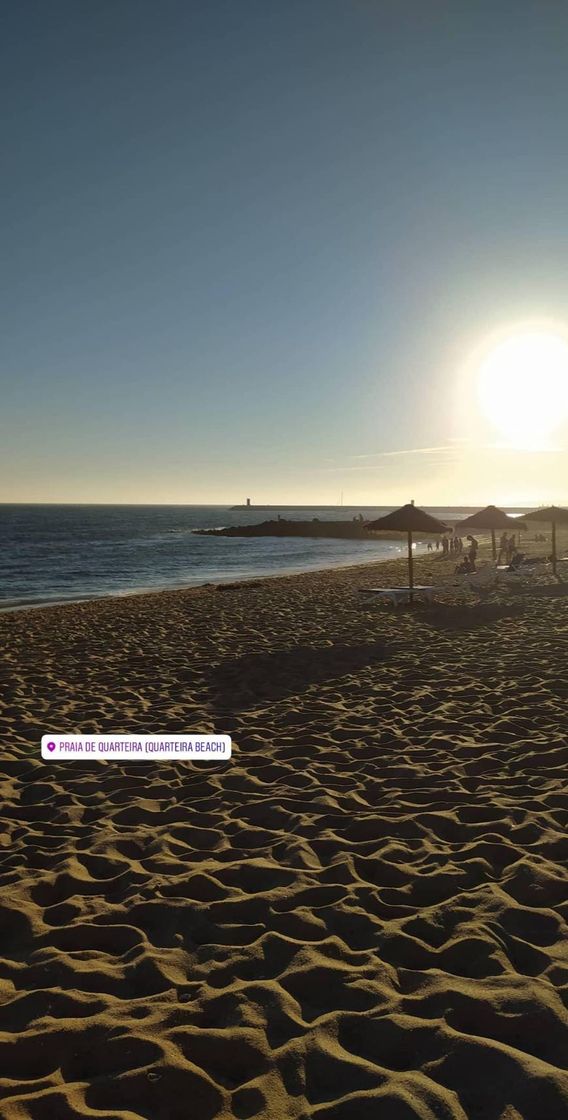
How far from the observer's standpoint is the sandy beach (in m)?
2.27

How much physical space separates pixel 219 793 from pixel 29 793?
1419 mm

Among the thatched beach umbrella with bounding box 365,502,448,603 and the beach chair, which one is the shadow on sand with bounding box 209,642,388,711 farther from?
the thatched beach umbrella with bounding box 365,502,448,603

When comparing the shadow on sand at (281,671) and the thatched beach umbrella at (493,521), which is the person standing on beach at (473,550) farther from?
the shadow on sand at (281,671)

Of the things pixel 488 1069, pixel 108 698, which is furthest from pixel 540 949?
pixel 108 698

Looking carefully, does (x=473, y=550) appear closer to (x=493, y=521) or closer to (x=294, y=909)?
(x=493, y=521)

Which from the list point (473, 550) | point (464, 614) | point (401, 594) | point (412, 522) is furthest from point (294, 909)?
point (473, 550)

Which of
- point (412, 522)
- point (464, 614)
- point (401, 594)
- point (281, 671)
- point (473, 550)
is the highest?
point (412, 522)

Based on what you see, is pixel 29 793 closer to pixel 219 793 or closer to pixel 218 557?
pixel 219 793

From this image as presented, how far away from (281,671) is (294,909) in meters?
5.14

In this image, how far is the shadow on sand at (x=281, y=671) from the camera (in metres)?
7.36

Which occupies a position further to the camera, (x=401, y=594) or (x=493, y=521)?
(x=493, y=521)

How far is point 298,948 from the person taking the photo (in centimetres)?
297

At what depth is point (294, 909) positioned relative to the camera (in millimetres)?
3297

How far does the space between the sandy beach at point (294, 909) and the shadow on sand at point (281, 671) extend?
11 cm
